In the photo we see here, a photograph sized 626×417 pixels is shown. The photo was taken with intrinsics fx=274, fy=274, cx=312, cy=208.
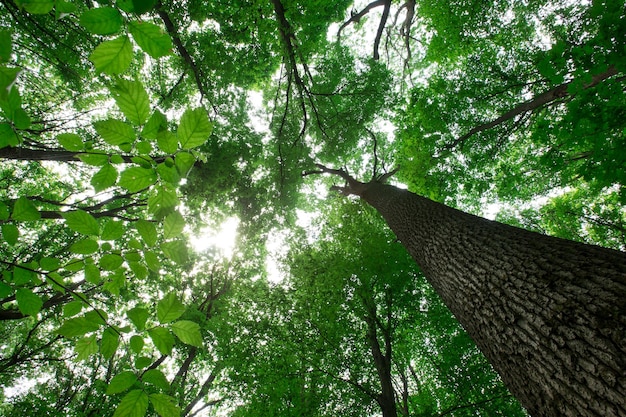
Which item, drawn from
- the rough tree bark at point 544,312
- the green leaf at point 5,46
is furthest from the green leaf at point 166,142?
the rough tree bark at point 544,312

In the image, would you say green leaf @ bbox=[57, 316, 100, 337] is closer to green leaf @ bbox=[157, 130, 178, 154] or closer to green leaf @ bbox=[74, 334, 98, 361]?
green leaf @ bbox=[74, 334, 98, 361]

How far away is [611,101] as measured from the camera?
3.71 m

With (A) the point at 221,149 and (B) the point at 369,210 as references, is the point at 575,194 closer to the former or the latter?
(B) the point at 369,210

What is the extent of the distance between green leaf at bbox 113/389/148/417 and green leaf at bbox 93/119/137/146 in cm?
80

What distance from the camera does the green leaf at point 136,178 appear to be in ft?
3.17

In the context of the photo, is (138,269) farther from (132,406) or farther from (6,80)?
(6,80)

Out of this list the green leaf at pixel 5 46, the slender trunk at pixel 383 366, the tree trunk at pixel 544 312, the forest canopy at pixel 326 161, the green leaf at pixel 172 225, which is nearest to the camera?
the green leaf at pixel 5 46

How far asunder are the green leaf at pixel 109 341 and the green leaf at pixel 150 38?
37.7 inches

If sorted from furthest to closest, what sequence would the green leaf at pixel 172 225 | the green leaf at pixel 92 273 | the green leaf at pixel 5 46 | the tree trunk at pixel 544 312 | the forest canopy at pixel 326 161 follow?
the forest canopy at pixel 326 161 → the tree trunk at pixel 544 312 → the green leaf at pixel 92 273 → the green leaf at pixel 172 225 → the green leaf at pixel 5 46

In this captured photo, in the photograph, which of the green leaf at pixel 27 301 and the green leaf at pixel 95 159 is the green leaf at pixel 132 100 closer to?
the green leaf at pixel 95 159

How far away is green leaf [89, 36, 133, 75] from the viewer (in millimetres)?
701

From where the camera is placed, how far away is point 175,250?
1062 mm

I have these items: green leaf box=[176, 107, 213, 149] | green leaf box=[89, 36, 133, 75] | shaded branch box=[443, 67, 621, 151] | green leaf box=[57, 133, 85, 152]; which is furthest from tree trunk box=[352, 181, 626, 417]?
shaded branch box=[443, 67, 621, 151]

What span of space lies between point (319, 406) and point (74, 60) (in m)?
9.50
